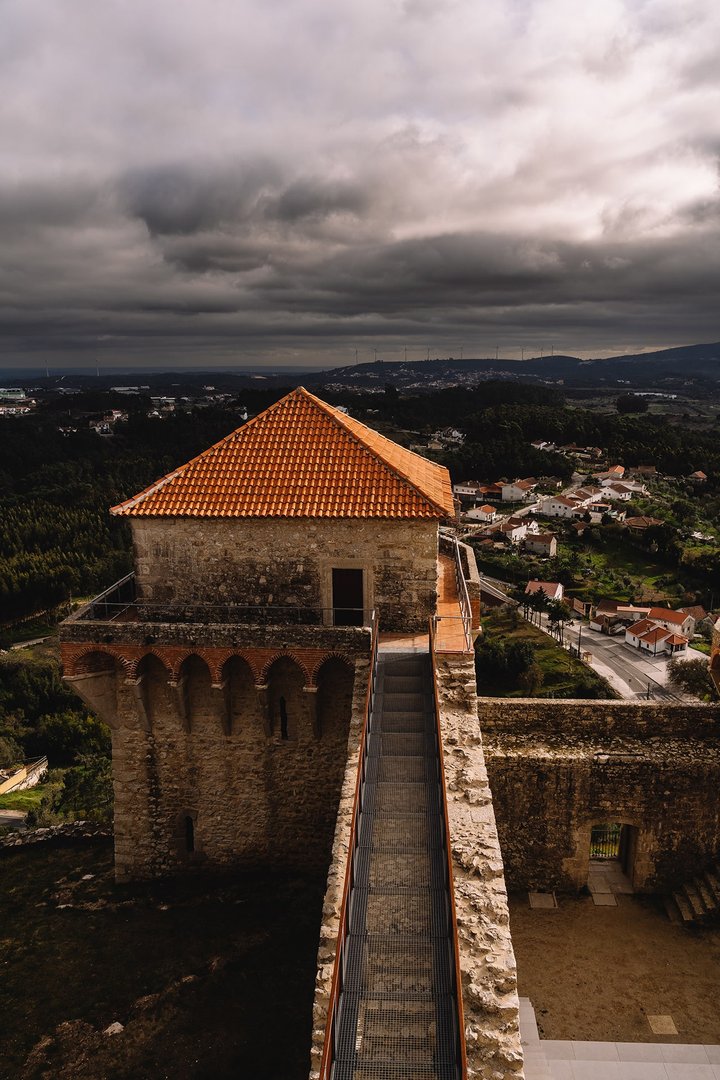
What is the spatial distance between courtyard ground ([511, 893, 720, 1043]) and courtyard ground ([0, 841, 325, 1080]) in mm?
3914

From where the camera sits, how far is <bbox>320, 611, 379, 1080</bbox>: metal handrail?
18.3 ft

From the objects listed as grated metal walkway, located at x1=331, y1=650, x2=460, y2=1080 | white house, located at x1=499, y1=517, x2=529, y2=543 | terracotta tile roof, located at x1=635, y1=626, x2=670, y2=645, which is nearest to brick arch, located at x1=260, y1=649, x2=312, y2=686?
grated metal walkway, located at x1=331, y1=650, x2=460, y2=1080

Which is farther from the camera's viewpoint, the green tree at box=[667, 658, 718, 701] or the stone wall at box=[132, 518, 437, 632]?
the green tree at box=[667, 658, 718, 701]

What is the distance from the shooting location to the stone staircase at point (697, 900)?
12.4 metres

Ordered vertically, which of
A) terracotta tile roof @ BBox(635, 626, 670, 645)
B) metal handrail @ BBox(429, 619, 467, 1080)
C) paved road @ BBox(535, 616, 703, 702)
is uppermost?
metal handrail @ BBox(429, 619, 467, 1080)

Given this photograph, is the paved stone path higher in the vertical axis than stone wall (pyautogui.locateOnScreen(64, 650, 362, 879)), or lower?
lower

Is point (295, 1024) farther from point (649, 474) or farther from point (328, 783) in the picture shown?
point (649, 474)

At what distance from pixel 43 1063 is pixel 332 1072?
7239mm

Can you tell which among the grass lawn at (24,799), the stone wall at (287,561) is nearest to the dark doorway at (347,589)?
the stone wall at (287,561)

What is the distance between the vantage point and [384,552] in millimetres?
13484

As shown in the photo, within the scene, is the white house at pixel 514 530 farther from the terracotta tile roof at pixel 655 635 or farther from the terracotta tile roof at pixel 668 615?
the terracotta tile roof at pixel 655 635

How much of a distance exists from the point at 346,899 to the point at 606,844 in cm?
1119

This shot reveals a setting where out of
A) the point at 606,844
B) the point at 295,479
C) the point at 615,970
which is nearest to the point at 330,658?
the point at 295,479

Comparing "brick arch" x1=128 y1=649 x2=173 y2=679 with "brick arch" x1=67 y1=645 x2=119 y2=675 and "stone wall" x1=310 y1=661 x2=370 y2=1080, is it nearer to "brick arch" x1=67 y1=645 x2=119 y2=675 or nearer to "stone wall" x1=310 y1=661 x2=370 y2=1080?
"brick arch" x1=67 y1=645 x2=119 y2=675
